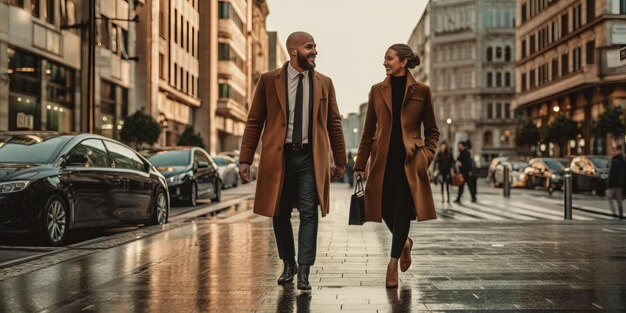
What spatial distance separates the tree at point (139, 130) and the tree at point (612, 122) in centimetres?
2197

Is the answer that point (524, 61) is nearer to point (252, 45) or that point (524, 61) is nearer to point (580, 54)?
point (580, 54)

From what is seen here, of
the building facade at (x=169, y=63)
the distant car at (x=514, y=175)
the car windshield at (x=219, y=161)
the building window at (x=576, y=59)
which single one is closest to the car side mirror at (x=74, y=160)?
the car windshield at (x=219, y=161)

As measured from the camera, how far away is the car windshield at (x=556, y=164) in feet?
120

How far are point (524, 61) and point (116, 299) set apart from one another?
6419cm

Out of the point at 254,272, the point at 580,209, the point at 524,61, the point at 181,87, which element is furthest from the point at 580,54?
the point at 254,272

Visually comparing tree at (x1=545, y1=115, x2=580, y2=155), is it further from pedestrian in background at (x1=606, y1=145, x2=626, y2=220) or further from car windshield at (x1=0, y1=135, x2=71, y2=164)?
car windshield at (x1=0, y1=135, x2=71, y2=164)

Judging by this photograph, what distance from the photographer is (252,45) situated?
9775 centimetres

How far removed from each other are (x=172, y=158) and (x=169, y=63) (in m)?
34.0

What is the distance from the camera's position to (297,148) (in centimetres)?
680

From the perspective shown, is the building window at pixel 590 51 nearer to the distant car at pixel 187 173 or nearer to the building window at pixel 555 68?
the building window at pixel 555 68

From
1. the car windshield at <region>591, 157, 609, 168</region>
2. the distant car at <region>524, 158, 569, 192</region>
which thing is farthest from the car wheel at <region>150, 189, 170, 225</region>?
the car windshield at <region>591, 157, 609, 168</region>

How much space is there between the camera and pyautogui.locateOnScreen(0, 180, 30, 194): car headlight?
10203mm

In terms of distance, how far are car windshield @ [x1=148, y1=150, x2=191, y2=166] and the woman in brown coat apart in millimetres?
14880

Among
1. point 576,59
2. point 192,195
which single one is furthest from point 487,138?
point 192,195
